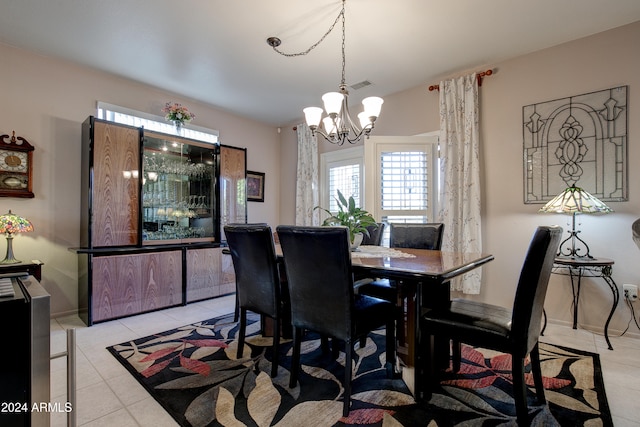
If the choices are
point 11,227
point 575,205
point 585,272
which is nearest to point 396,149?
point 575,205

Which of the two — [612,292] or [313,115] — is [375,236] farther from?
[612,292]

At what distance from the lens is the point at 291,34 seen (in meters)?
2.79

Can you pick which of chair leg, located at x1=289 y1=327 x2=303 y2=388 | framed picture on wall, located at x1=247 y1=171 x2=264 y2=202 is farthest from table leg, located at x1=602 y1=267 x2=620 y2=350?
framed picture on wall, located at x1=247 y1=171 x2=264 y2=202

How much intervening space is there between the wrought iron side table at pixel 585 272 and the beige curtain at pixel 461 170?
2.57 feet

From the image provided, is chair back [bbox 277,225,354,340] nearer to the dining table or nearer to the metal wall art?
the dining table

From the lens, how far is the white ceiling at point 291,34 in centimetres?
243

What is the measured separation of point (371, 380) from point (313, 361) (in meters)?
0.46

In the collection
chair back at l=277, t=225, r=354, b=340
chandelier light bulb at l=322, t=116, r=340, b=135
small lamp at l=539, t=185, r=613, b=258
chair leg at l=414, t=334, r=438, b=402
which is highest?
chandelier light bulb at l=322, t=116, r=340, b=135

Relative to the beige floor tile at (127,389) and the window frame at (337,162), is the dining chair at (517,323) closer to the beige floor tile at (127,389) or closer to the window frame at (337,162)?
the beige floor tile at (127,389)

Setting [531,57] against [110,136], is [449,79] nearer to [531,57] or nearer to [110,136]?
[531,57]

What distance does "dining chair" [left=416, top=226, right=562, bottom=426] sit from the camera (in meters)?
1.47

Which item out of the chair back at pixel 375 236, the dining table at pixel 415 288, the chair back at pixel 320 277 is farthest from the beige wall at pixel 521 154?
the chair back at pixel 320 277

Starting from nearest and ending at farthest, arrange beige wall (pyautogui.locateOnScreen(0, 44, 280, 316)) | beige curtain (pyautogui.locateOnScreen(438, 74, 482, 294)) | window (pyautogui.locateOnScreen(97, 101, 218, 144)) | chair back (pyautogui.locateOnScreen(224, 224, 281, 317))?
chair back (pyautogui.locateOnScreen(224, 224, 281, 317)) < beige wall (pyautogui.locateOnScreen(0, 44, 280, 316)) < beige curtain (pyautogui.locateOnScreen(438, 74, 482, 294)) < window (pyautogui.locateOnScreen(97, 101, 218, 144))

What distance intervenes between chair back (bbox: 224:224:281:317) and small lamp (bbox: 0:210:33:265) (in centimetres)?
200
